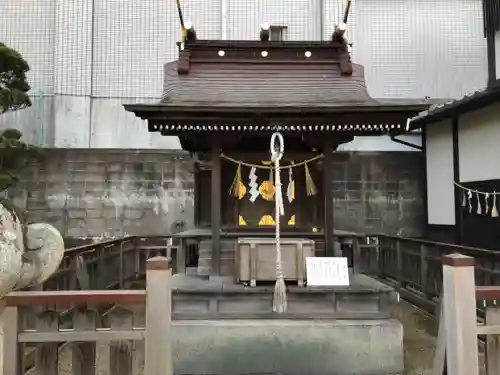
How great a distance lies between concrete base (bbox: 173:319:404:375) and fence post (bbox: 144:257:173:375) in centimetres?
274

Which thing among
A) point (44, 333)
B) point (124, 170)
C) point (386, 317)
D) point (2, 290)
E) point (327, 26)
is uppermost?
point (327, 26)

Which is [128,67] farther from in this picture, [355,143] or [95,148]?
[355,143]

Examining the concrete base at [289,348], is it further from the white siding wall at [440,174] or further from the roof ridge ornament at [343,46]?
the white siding wall at [440,174]

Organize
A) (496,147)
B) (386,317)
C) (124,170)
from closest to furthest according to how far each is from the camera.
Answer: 1. (386,317)
2. (496,147)
3. (124,170)

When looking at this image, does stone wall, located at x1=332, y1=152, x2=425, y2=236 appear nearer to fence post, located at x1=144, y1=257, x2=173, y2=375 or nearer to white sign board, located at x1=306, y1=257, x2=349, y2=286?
white sign board, located at x1=306, y1=257, x2=349, y2=286

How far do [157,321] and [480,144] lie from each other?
10.1 meters

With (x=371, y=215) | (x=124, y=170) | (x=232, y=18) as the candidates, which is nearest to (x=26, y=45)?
(x=124, y=170)

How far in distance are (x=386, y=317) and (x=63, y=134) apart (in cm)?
1298

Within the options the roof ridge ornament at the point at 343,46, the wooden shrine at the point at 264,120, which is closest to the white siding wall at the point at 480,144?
the wooden shrine at the point at 264,120

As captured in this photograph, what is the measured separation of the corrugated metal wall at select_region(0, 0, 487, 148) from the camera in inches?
636

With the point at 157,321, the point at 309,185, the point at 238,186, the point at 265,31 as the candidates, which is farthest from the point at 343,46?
the point at 157,321

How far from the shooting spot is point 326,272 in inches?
279

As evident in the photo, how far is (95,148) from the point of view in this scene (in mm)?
15414

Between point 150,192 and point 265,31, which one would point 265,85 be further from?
point 150,192
